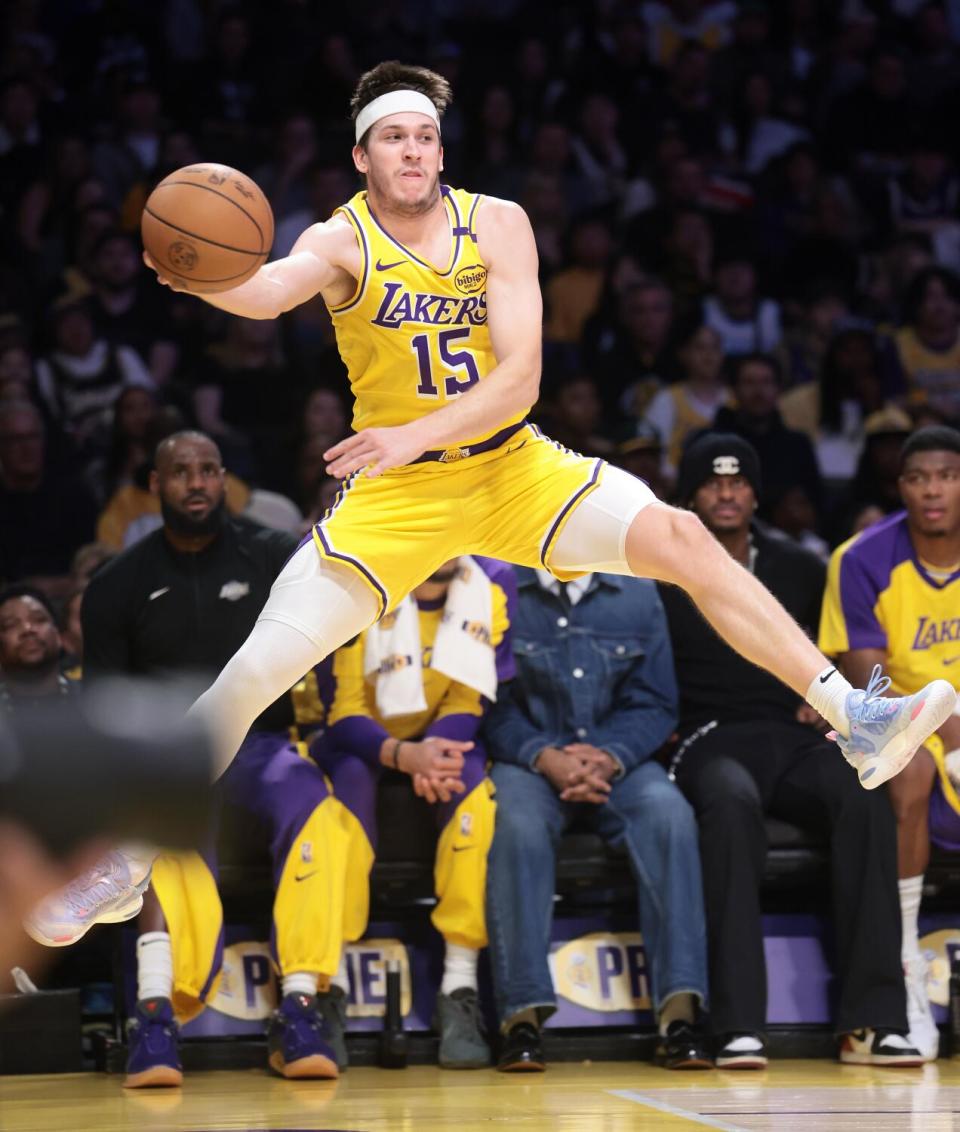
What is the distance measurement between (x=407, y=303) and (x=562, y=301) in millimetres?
5873

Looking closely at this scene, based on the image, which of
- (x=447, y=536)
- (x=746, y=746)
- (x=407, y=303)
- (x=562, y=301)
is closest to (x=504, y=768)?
(x=746, y=746)

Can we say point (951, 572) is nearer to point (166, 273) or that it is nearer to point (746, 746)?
point (746, 746)

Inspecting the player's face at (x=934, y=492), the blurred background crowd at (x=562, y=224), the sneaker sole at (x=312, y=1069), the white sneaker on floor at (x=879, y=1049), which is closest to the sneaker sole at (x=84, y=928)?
the sneaker sole at (x=312, y=1069)

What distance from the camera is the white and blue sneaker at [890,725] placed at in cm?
475

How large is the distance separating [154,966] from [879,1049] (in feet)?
8.09

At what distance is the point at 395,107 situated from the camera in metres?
5.41

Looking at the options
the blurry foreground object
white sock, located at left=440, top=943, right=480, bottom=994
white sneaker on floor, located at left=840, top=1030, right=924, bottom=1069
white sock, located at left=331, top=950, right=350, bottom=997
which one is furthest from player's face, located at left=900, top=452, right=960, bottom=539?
the blurry foreground object

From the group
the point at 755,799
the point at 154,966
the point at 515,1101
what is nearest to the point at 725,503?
the point at 755,799

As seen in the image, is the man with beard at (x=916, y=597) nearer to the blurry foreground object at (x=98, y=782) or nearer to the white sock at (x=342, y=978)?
the white sock at (x=342, y=978)

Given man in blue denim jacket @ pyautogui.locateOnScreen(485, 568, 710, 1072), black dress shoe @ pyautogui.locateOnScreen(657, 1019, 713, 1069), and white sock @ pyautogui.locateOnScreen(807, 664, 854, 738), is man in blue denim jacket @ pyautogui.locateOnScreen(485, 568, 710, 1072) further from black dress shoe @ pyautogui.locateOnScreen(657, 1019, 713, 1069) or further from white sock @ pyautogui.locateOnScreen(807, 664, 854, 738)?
white sock @ pyautogui.locateOnScreen(807, 664, 854, 738)

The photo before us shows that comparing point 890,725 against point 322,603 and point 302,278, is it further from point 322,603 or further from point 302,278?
point 302,278

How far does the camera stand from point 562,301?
11133 mm

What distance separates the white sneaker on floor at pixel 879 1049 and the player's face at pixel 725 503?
1957mm

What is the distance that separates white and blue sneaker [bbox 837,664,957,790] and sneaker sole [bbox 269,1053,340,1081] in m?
2.16
